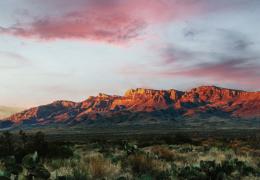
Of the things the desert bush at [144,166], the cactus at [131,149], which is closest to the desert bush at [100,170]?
the desert bush at [144,166]

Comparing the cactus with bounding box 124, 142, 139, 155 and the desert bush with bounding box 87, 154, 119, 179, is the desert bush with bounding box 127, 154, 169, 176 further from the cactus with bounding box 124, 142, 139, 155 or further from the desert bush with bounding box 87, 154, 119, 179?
the cactus with bounding box 124, 142, 139, 155

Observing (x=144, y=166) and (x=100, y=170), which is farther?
(x=144, y=166)

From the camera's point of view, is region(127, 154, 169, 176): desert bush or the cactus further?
the cactus

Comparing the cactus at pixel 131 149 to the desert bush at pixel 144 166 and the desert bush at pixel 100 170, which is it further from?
the desert bush at pixel 100 170

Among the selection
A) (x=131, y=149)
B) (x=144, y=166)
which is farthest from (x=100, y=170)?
(x=131, y=149)

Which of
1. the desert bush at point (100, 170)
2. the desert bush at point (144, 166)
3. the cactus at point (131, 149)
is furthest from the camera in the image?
the cactus at point (131, 149)

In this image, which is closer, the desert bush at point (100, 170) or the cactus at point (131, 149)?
the desert bush at point (100, 170)

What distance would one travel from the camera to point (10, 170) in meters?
8.54

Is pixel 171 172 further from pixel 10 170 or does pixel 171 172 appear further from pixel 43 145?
pixel 43 145

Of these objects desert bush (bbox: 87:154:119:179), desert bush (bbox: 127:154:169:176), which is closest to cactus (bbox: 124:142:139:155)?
desert bush (bbox: 127:154:169:176)

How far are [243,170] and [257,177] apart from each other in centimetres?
105

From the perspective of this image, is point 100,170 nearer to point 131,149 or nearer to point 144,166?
point 144,166

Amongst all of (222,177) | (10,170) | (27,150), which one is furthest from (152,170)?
(27,150)

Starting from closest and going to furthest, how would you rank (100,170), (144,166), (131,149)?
(100,170), (144,166), (131,149)
